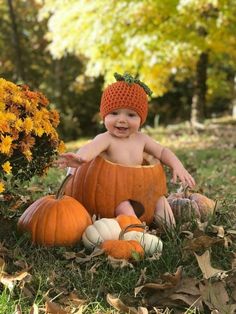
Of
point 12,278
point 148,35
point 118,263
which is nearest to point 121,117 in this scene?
point 118,263

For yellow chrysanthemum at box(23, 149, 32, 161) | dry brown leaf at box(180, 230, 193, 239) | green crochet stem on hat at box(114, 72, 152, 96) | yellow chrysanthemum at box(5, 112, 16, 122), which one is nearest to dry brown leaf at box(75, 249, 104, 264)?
dry brown leaf at box(180, 230, 193, 239)

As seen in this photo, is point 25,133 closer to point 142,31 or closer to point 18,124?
point 18,124

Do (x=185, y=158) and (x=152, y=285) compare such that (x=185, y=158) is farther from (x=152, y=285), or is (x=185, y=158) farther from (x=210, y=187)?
(x=152, y=285)

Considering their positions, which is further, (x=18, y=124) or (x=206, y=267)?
(x=18, y=124)

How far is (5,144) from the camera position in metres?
3.00

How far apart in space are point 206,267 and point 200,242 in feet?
1.04

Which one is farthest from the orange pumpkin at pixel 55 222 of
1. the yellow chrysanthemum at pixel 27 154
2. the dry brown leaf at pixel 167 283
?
the dry brown leaf at pixel 167 283

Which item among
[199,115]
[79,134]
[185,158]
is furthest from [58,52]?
[79,134]

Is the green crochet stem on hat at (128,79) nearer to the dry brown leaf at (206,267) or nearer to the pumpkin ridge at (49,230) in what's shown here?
the pumpkin ridge at (49,230)

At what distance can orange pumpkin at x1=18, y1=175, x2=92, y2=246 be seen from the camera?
3.35 metres

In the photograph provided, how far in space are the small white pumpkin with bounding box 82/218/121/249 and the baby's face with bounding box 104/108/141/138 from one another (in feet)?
2.20

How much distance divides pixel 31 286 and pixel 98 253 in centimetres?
50

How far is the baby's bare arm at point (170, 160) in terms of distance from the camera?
3.83 m

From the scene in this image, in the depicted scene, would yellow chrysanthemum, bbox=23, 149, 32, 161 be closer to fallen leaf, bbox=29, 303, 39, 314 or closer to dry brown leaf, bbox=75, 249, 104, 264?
dry brown leaf, bbox=75, 249, 104, 264
